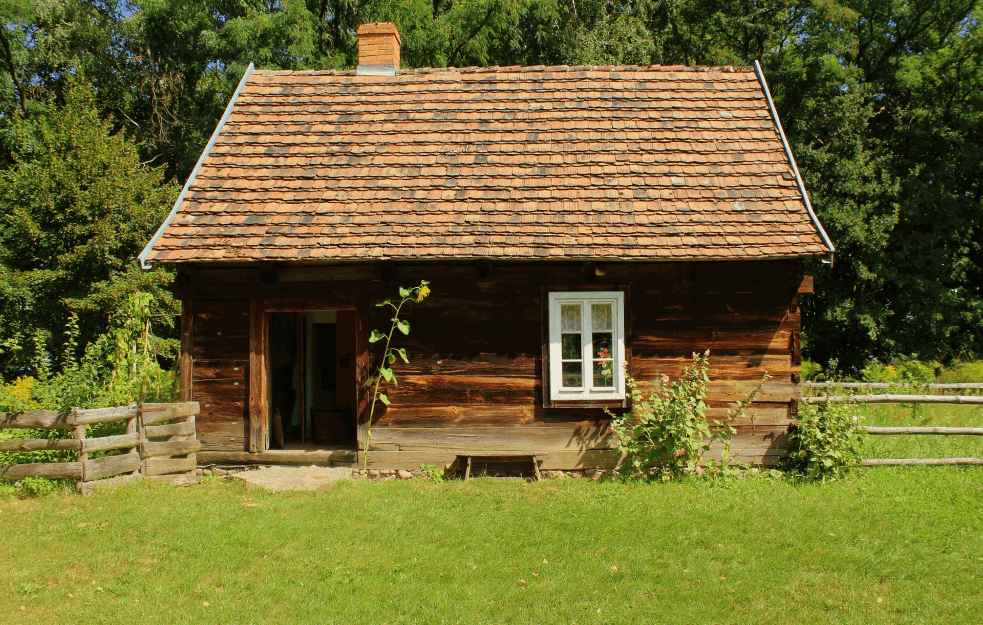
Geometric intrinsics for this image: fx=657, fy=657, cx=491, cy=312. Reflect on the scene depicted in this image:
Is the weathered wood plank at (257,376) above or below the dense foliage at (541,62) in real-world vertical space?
below

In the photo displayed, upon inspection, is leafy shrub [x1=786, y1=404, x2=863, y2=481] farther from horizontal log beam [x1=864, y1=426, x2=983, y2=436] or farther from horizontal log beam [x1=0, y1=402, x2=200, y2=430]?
horizontal log beam [x1=0, y1=402, x2=200, y2=430]

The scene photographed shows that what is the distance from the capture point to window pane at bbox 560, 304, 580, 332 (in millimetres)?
8781

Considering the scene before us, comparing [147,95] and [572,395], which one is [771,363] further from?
[147,95]

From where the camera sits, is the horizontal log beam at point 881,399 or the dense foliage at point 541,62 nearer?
the horizontal log beam at point 881,399

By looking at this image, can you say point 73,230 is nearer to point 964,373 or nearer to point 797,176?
point 797,176

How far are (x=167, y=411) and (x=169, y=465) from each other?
686 millimetres

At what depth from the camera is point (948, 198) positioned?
1781 cm

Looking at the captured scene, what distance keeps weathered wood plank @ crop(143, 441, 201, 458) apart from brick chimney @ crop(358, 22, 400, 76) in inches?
261

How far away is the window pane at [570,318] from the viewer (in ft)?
28.8

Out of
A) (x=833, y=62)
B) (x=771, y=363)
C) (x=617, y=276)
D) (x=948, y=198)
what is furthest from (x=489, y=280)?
(x=948, y=198)

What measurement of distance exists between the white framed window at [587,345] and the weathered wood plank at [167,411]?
471 centimetres

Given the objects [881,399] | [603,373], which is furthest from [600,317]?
[881,399]

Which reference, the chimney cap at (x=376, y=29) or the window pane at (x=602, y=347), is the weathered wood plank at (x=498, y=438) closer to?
the window pane at (x=602, y=347)

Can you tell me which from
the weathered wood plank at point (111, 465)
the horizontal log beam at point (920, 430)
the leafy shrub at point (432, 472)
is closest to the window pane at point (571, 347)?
the leafy shrub at point (432, 472)
